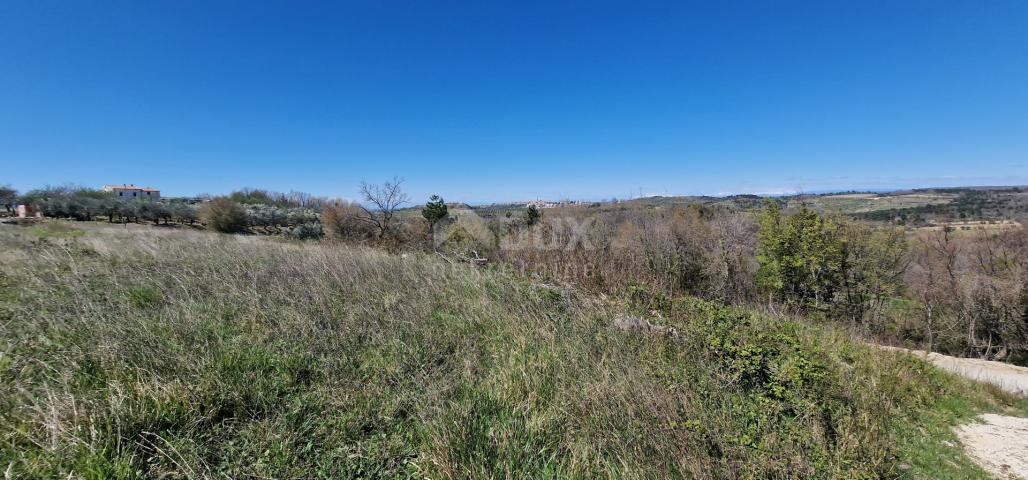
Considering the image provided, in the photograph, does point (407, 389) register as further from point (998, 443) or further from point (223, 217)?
point (223, 217)

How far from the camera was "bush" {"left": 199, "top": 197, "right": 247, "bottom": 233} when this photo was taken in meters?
31.8

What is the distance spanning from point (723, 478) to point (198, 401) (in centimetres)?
332

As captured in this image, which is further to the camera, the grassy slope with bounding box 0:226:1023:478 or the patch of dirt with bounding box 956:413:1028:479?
the patch of dirt with bounding box 956:413:1028:479

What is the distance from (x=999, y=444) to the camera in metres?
3.72

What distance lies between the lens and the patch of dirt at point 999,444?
333 cm

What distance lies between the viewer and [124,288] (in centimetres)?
395

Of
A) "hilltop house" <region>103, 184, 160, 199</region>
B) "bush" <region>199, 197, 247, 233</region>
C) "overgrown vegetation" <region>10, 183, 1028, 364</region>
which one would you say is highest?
"hilltop house" <region>103, 184, 160, 199</region>

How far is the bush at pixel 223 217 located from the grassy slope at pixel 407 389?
33970 millimetres

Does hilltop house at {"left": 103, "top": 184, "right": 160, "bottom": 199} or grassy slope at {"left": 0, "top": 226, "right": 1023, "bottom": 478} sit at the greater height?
hilltop house at {"left": 103, "top": 184, "right": 160, "bottom": 199}

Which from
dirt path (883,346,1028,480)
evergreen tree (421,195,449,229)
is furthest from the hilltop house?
dirt path (883,346,1028,480)

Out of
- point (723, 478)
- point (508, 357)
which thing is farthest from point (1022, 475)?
point (508, 357)

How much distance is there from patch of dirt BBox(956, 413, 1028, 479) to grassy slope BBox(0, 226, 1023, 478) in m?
0.23

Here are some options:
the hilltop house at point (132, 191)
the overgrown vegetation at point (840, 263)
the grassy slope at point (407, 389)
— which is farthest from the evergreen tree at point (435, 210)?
the hilltop house at point (132, 191)

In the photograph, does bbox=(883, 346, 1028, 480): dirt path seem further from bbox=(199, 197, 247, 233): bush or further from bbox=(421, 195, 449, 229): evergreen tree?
bbox=(199, 197, 247, 233): bush
